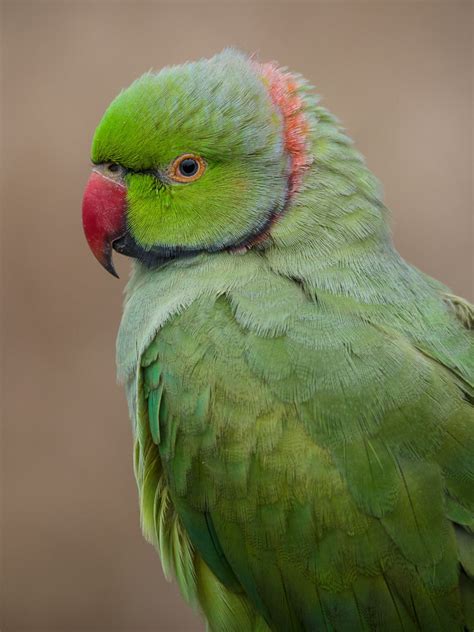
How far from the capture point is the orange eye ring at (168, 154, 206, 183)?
1842 millimetres

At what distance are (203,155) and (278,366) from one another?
1.70 ft

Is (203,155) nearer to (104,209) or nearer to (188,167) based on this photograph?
(188,167)

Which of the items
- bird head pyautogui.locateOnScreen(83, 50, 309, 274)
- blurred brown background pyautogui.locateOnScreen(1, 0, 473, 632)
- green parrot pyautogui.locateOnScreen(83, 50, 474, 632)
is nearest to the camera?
green parrot pyautogui.locateOnScreen(83, 50, 474, 632)

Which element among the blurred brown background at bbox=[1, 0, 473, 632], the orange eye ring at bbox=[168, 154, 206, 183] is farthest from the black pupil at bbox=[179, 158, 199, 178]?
the blurred brown background at bbox=[1, 0, 473, 632]

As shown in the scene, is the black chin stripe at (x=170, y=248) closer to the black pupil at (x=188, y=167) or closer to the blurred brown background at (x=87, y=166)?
the black pupil at (x=188, y=167)

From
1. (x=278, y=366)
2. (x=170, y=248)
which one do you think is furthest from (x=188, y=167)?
(x=278, y=366)

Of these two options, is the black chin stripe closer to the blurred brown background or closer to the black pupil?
the black pupil

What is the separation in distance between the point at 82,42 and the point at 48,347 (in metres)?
1.44

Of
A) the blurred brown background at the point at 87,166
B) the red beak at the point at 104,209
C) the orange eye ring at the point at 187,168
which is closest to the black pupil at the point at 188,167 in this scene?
the orange eye ring at the point at 187,168

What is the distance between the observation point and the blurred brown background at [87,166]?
369 cm

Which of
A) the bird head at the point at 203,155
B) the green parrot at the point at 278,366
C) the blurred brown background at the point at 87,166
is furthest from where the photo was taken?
the blurred brown background at the point at 87,166

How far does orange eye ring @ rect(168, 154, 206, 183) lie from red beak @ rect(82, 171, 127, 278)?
0.13 meters

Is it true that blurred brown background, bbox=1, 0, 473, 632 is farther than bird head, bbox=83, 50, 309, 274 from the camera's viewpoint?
Yes

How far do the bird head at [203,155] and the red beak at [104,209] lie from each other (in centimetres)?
2
